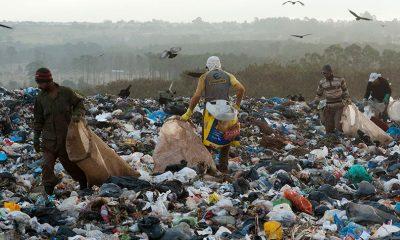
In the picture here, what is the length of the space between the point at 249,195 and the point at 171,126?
174 cm

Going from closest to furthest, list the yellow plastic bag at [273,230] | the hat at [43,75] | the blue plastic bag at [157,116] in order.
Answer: the yellow plastic bag at [273,230] < the hat at [43,75] < the blue plastic bag at [157,116]

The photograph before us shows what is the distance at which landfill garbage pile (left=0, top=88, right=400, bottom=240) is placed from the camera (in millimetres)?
4438

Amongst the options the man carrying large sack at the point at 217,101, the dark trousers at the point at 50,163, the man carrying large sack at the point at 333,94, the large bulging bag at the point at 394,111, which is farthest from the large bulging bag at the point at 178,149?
the large bulging bag at the point at 394,111

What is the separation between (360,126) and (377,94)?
1.40 m

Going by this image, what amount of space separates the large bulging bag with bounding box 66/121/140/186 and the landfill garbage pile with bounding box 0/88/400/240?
15 centimetres

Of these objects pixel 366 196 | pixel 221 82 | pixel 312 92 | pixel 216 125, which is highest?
Result: pixel 221 82

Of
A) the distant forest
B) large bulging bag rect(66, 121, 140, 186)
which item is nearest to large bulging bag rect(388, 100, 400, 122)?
the distant forest

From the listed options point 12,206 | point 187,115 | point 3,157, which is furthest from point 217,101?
point 3,157

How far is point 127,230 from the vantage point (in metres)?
4.51

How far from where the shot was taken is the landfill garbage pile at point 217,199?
14.6 feet

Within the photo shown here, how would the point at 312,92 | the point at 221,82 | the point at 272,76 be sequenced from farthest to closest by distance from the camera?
the point at 272,76 < the point at 312,92 < the point at 221,82

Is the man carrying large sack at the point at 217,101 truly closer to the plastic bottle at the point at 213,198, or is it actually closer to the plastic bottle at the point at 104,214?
the plastic bottle at the point at 213,198

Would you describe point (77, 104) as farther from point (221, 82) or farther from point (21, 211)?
point (221, 82)

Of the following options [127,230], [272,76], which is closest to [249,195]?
[127,230]
